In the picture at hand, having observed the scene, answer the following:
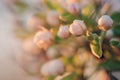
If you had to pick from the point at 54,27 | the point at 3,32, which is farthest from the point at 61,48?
the point at 3,32

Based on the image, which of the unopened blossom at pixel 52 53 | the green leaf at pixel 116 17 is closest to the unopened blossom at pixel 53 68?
the unopened blossom at pixel 52 53

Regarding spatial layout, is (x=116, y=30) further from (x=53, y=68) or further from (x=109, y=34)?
(x=53, y=68)

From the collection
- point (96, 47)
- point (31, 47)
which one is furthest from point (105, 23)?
point (31, 47)

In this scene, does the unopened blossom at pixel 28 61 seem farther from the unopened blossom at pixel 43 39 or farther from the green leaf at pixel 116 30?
the green leaf at pixel 116 30

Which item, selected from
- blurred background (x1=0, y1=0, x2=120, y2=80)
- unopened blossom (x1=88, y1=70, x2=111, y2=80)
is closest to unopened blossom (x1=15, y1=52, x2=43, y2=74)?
blurred background (x1=0, y1=0, x2=120, y2=80)

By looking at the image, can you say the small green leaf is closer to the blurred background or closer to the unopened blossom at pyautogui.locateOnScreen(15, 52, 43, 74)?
the blurred background
